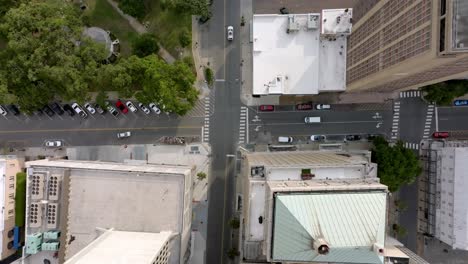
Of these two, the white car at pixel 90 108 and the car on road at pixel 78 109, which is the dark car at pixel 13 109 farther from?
the white car at pixel 90 108

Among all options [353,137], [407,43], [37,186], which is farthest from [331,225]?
[37,186]

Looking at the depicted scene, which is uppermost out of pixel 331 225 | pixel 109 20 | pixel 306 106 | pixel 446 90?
pixel 109 20

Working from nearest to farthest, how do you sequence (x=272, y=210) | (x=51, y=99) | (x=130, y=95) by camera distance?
1. (x=272, y=210)
2. (x=130, y=95)
3. (x=51, y=99)

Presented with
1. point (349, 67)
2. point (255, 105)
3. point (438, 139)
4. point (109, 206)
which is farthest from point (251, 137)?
point (438, 139)

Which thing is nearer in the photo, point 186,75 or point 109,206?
point 109,206

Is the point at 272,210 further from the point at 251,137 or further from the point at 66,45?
the point at 66,45

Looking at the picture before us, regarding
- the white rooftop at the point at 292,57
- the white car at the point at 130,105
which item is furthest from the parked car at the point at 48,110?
the white rooftop at the point at 292,57

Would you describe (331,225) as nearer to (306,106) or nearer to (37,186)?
(306,106)
